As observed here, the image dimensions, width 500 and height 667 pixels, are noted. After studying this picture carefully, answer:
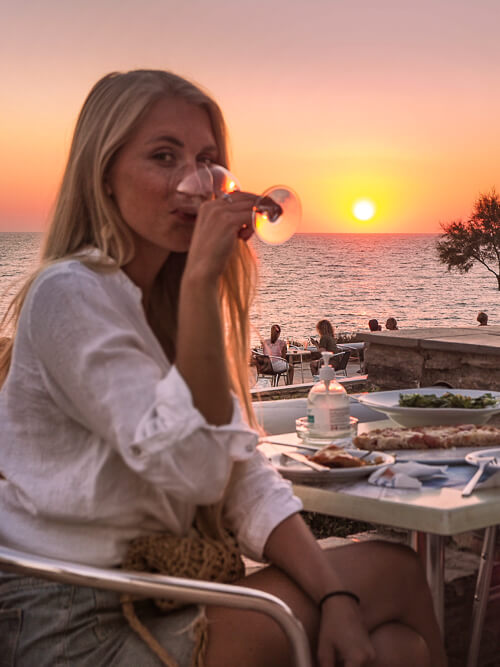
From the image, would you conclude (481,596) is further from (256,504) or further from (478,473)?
(256,504)

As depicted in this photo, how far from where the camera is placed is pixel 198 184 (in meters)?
1.45

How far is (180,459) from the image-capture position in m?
1.23

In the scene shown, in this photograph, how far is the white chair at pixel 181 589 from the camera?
126cm

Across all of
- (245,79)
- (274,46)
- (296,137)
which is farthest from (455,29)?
(296,137)

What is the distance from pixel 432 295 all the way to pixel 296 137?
2270 cm

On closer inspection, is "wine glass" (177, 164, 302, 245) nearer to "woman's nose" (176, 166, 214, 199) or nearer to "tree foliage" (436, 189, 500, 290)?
"woman's nose" (176, 166, 214, 199)

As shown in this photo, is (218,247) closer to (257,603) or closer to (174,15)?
(257,603)

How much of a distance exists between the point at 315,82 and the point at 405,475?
48.5 meters

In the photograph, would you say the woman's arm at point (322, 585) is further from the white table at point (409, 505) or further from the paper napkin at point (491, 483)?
the paper napkin at point (491, 483)

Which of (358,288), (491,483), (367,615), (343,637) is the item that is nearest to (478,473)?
(491,483)

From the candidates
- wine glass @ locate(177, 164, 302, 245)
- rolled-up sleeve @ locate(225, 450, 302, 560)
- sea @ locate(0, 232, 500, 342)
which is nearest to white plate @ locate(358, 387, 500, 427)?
rolled-up sleeve @ locate(225, 450, 302, 560)

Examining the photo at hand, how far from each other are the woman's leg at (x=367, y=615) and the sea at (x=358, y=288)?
33.5 metres

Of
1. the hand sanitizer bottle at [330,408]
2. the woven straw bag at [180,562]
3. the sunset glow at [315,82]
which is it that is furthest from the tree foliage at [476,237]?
the woven straw bag at [180,562]

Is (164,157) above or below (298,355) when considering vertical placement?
above
